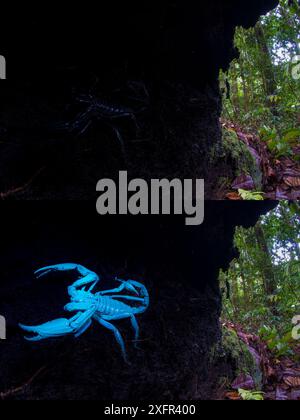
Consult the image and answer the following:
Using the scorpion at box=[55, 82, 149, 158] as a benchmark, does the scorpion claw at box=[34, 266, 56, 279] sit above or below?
below

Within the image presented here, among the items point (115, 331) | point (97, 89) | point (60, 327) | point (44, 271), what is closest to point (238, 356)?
point (115, 331)

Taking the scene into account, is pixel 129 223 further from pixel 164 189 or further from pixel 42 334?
pixel 42 334

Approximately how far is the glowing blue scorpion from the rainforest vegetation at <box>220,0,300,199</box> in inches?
47.0

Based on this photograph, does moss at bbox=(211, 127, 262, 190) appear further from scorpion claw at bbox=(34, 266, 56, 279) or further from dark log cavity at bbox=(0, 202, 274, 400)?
scorpion claw at bbox=(34, 266, 56, 279)

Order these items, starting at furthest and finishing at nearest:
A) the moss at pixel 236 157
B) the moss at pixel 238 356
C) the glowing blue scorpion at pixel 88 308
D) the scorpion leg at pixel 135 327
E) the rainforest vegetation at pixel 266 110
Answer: the moss at pixel 238 356 < the rainforest vegetation at pixel 266 110 < the moss at pixel 236 157 < the scorpion leg at pixel 135 327 < the glowing blue scorpion at pixel 88 308

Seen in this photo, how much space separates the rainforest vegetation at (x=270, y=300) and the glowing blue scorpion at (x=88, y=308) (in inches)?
66.0

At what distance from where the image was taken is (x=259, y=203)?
3.46m

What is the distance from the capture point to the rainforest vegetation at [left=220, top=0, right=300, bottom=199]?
3621 mm

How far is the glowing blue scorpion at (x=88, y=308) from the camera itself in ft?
9.58

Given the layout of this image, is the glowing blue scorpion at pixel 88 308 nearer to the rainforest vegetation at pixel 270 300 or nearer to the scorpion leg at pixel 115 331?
the scorpion leg at pixel 115 331

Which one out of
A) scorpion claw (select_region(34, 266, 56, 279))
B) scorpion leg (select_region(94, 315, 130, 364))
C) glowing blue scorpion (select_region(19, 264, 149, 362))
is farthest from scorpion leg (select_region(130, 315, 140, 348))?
scorpion claw (select_region(34, 266, 56, 279))

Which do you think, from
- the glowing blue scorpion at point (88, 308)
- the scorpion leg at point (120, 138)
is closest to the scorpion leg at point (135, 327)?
the glowing blue scorpion at point (88, 308)

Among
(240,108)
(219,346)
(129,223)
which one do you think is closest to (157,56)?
(129,223)

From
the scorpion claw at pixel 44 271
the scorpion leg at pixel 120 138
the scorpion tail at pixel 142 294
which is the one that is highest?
the scorpion leg at pixel 120 138
